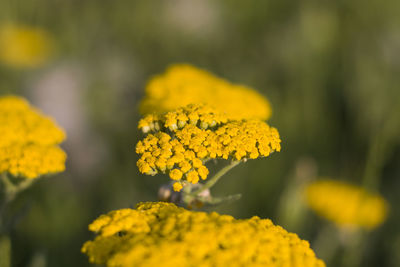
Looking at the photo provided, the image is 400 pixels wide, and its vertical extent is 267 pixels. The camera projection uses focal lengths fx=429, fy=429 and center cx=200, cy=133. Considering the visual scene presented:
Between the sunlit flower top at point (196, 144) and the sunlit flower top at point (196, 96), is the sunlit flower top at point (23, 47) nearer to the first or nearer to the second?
the sunlit flower top at point (196, 96)

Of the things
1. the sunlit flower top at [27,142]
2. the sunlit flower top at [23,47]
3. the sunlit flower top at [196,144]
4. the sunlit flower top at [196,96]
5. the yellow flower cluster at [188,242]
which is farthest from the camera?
the sunlit flower top at [23,47]

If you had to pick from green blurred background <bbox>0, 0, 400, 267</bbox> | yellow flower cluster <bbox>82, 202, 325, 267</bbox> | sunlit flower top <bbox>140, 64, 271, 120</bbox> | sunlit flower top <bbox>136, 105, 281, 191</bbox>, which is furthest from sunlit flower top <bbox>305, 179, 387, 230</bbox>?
yellow flower cluster <bbox>82, 202, 325, 267</bbox>

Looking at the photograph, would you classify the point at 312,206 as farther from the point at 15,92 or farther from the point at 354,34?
the point at 15,92

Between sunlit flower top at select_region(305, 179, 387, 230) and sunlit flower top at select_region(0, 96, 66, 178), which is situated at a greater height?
sunlit flower top at select_region(0, 96, 66, 178)

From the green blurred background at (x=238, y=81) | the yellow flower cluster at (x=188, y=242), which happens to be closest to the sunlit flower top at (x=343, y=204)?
the green blurred background at (x=238, y=81)

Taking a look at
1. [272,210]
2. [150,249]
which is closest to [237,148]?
[150,249]

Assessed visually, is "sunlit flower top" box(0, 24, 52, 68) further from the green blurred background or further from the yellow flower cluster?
the yellow flower cluster
